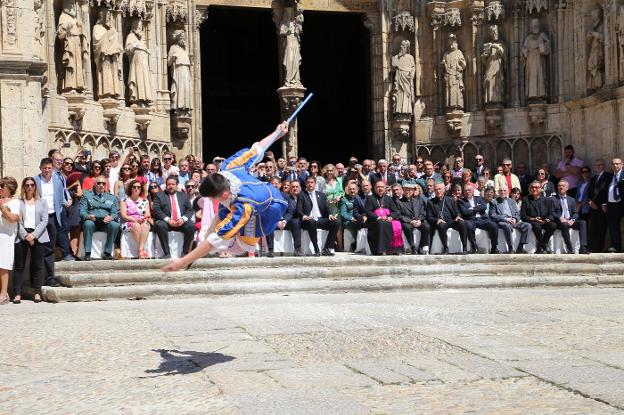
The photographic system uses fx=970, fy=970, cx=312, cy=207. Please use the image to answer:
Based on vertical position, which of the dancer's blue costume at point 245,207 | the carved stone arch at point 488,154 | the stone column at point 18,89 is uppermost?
the stone column at point 18,89

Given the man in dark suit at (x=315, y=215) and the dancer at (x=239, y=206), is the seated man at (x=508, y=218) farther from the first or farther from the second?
the dancer at (x=239, y=206)

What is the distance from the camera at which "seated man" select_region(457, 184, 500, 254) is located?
13352 mm

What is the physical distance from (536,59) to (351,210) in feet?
16.5

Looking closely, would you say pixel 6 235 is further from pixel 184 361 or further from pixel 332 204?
pixel 332 204

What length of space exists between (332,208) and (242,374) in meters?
7.41

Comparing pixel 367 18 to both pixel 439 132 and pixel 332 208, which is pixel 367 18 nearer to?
pixel 439 132

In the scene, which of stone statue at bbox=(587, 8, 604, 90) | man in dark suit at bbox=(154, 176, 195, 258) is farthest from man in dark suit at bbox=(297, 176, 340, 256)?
stone statue at bbox=(587, 8, 604, 90)

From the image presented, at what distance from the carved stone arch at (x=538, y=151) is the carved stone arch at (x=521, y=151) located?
0.09 meters

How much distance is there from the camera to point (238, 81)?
23891 mm

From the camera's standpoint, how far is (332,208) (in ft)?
44.3

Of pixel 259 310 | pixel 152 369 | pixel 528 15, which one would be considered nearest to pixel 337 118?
pixel 528 15

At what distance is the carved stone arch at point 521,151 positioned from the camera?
54.4 ft

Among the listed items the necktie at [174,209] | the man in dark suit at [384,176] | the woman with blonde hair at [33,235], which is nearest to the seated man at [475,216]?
the man in dark suit at [384,176]

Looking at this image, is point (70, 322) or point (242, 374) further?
point (70, 322)
